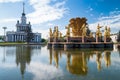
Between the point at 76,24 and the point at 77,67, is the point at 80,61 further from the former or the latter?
the point at 76,24

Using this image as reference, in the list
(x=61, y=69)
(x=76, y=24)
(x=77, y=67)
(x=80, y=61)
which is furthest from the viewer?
(x=76, y=24)

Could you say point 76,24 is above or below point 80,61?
above

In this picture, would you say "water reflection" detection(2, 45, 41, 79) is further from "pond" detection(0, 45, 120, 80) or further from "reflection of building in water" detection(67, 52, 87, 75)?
"reflection of building in water" detection(67, 52, 87, 75)

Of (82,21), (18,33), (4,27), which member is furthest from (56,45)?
(18,33)

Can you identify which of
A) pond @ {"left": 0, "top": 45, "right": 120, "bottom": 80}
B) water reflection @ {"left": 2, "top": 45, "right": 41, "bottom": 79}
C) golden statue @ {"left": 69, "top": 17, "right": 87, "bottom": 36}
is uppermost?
golden statue @ {"left": 69, "top": 17, "right": 87, "bottom": 36}

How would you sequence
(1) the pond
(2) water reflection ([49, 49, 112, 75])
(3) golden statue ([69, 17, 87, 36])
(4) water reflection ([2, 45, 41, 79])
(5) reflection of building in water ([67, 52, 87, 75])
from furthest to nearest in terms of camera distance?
1. (3) golden statue ([69, 17, 87, 36])
2. (4) water reflection ([2, 45, 41, 79])
3. (2) water reflection ([49, 49, 112, 75])
4. (5) reflection of building in water ([67, 52, 87, 75])
5. (1) the pond

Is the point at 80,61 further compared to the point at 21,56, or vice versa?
the point at 21,56

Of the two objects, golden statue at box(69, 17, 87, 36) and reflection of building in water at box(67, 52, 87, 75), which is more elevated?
golden statue at box(69, 17, 87, 36)

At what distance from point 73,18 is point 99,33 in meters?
14.2

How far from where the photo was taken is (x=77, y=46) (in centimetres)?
4034

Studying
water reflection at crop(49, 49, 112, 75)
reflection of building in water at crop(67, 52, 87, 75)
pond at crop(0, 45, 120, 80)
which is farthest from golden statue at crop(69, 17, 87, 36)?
reflection of building in water at crop(67, 52, 87, 75)

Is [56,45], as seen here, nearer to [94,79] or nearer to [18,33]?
[94,79]

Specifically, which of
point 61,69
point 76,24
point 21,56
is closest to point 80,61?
point 61,69

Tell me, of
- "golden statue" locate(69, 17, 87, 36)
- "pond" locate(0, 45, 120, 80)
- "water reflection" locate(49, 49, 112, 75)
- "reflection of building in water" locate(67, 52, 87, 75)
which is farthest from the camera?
"golden statue" locate(69, 17, 87, 36)
